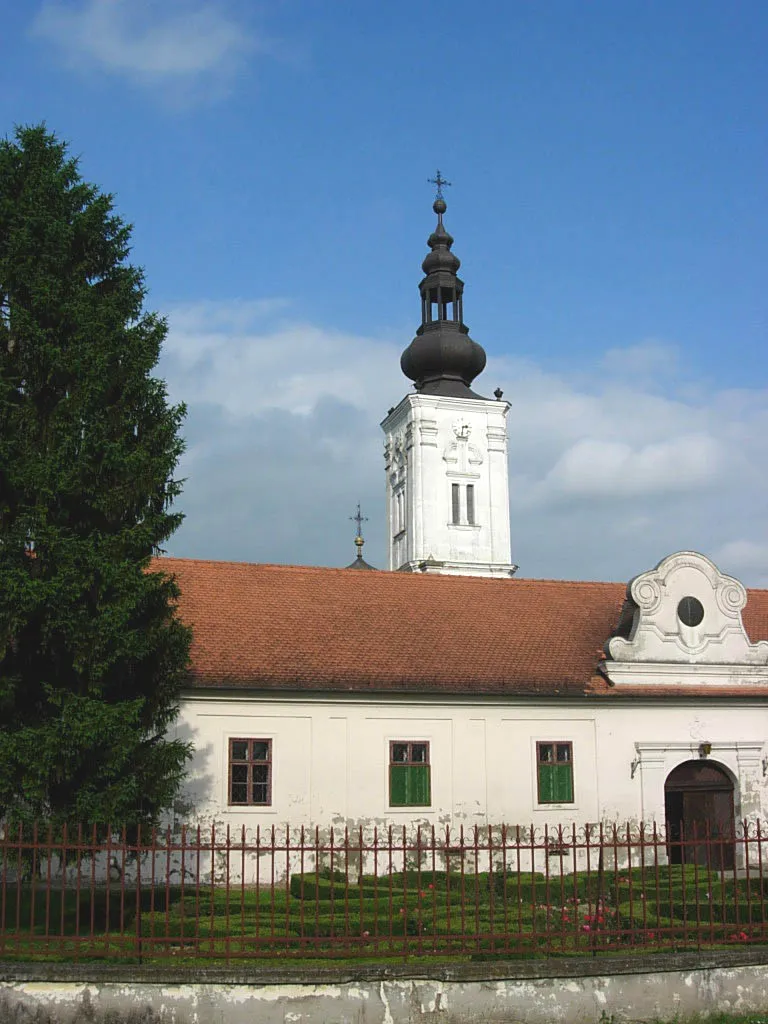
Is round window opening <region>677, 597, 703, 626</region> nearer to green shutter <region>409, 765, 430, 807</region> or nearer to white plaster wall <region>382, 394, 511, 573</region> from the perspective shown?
green shutter <region>409, 765, 430, 807</region>

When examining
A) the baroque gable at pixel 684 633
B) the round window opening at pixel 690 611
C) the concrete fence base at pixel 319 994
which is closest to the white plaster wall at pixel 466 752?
the baroque gable at pixel 684 633

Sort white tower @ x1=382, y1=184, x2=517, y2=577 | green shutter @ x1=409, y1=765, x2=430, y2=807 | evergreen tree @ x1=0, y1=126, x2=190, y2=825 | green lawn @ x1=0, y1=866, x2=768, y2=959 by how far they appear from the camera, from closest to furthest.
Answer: green lawn @ x1=0, y1=866, x2=768, y2=959
evergreen tree @ x1=0, y1=126, x2=190, y2=825
green shutter @ x1=409, y1=765, x2=430, y2=807
white tower @ x1=382, y1=184, x2=517, y2=577

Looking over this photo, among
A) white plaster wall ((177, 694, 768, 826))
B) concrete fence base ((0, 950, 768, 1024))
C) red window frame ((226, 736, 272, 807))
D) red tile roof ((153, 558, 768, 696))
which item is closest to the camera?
concrete fence base ((0, 950, 768, 1024))

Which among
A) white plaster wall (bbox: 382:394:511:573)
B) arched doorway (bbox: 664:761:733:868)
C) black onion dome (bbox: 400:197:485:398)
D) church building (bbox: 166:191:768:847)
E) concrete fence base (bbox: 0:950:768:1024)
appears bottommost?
concrete fence base (bbox: 0:950:768:1024)

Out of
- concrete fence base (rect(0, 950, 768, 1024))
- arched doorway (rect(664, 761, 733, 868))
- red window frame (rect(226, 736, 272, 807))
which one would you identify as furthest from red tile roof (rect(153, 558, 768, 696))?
concrete fence base (rect(0, 950, 768, 1024))

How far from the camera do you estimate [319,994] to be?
1028 cm

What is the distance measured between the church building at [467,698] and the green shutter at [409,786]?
3 centimetres

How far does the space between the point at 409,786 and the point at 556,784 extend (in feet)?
10.4

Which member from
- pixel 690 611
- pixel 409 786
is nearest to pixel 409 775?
pixel 409 786

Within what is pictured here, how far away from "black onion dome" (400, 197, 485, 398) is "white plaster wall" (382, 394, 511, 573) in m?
1.24

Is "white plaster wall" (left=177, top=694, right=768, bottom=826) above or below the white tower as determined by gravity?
below

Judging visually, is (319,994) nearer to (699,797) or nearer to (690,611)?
(699,797)

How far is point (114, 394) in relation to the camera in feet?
49.1

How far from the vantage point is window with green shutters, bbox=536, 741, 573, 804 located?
22828mm
